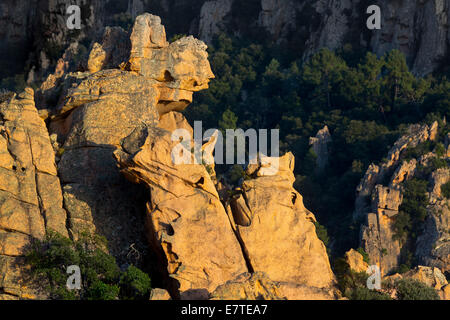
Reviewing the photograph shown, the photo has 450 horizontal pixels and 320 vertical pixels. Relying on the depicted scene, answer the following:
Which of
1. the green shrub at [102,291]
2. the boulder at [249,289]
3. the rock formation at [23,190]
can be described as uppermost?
the rock formation at [23,190]

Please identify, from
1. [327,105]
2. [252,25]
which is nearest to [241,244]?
[327,105]

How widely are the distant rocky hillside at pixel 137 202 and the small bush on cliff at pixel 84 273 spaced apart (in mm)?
361

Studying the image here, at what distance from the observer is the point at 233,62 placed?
104062mm

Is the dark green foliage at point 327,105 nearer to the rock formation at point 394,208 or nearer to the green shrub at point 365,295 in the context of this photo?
the rock formation at point 394,208

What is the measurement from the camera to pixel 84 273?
102 ft

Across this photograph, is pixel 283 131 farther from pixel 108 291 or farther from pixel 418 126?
pixel 108 291

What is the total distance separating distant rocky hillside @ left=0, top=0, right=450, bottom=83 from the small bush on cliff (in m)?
48.0

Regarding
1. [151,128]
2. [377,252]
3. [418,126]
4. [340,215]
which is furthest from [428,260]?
[151,128]

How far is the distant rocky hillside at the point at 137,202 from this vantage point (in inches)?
1212

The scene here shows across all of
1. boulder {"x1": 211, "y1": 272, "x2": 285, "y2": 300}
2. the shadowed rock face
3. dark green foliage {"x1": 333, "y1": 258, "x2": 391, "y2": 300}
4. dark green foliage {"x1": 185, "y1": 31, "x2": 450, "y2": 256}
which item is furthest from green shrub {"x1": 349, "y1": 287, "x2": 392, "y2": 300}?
dark green foliage {"x1": 185, "y1": 31, "x2": 450, "y2": 256}

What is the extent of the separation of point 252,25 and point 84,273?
3243 inches

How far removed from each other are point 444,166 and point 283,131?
76.1 ft

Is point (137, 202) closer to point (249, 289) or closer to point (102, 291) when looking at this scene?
point (102, 291)

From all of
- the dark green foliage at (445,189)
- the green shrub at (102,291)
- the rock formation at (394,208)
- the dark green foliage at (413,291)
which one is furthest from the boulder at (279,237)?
the dark green foliage at (445,189)
